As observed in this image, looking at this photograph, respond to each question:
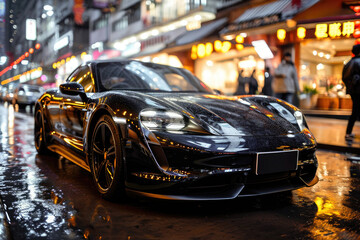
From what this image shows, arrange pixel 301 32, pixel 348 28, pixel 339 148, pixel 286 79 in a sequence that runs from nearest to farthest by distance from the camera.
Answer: pixel 339 148 < pixel 286 79 < pixel 348 28 < pixel 301 32

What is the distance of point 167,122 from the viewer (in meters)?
2.95

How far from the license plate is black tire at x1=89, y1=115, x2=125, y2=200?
3.38 feet

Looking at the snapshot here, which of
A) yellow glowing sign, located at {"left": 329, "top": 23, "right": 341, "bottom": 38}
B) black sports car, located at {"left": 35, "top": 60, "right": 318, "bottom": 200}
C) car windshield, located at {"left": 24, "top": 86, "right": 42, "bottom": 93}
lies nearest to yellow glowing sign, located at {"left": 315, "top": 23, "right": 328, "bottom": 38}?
yellow glowing sign, located at {"left": 329, "top": 23, "right": 341, "bottom": 38}

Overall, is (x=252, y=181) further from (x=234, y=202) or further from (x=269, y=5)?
(x=269, y=5)

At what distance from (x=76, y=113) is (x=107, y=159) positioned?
3.29 ft

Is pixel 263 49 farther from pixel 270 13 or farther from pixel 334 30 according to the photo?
pixel 334 30

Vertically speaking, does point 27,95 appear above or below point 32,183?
above

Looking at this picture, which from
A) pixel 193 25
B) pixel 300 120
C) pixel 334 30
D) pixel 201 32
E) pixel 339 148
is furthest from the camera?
pixel 193 25

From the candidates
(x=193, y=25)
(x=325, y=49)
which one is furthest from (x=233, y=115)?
(x=193, y=25)

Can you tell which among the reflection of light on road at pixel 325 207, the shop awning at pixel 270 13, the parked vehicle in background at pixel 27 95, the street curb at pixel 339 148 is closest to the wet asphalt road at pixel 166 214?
the reflection of light on road at pixel 325 207

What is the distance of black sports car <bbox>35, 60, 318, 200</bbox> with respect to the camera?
8.98 ft

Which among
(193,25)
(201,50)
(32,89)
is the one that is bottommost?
(32,89)

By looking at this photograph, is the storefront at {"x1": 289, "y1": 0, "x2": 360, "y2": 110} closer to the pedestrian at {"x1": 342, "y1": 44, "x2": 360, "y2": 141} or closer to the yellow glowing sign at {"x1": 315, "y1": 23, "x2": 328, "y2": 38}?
the yellow glowing sign at {"x1": 315, "y1": 23, "x2": 328, "y2": 38}

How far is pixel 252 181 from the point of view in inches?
111
